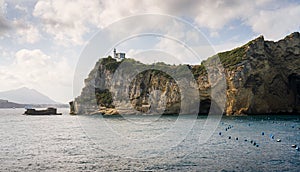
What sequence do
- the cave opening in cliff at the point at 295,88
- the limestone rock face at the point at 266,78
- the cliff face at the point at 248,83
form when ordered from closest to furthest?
the limestone rock face at the point at 266,78, the cliff face at the point at 248,83, the cave opening in cliff at the point at 295,88

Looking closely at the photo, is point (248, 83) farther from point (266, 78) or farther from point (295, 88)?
point (295, 88)

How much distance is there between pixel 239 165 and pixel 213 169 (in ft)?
9.69

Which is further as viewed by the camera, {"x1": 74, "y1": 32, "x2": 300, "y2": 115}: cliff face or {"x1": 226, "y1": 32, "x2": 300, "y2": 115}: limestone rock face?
{"x1": 74, "y1": 32, "x2": 300, "y2": 115}: cliff face

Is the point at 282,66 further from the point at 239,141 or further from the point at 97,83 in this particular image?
the point at 97,83

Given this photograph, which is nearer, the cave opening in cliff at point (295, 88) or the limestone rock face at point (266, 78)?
the limestone rock face at point (266, 78)

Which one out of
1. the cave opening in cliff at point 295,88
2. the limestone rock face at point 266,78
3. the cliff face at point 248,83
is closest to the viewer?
the limestone rock face at point 266,78

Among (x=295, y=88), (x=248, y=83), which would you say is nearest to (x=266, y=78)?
(x=248, y=83)

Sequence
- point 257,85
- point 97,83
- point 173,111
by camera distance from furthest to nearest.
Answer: point 97,83 → point 173,111 → point 257,85

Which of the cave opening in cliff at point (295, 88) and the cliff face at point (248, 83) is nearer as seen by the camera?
the cliff face at point (248, 83)

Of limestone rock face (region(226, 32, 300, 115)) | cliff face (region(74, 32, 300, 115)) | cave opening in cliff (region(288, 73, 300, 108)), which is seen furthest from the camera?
cave opening in cliff (region(288, 73, 300, 108))

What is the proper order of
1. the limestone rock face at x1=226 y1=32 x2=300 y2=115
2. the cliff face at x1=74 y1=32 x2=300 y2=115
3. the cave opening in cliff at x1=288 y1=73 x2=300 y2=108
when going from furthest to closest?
1. the cave opening in cliff at x1=288 y1=73 x2=300 y2=108
2. the cliff face at x1=74 y1=32 x2=300 y2=115
3. the limestone rock face at x1=226 y1=32 x2=300 y2=115

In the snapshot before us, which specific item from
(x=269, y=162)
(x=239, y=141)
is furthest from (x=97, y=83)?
(x=269, y=162)

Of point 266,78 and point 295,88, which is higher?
point 266,78

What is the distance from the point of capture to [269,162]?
27.3m
